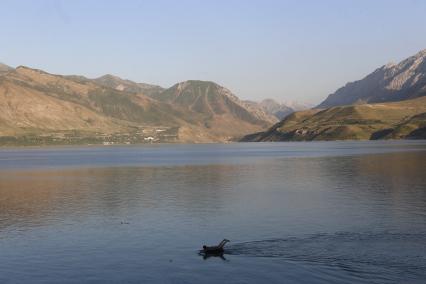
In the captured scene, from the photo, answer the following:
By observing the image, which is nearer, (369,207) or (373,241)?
(373,241)

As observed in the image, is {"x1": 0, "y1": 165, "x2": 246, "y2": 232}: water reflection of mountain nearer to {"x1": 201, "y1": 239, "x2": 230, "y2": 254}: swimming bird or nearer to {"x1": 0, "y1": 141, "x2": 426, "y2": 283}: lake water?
{"x1": 0, "y1": 141, "x2": 426, "y2": 283}: lake water

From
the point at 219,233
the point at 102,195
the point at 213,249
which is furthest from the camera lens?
the point at 102,195

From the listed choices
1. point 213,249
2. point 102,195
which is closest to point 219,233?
point 213,249

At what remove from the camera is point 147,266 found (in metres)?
58.9

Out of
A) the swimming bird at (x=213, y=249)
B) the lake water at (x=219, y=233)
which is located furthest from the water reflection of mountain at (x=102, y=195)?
the swimming bird at (x=213, y=249)

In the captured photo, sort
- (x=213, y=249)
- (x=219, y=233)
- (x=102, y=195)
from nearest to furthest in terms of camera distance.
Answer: (x=213, y=249) < (x=219, y=233) < (x=102, y=195)

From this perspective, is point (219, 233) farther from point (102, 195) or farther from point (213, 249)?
point (102, 195)

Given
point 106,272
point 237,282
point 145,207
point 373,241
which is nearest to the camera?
point 237,282

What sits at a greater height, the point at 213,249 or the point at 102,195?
the point at 102,195

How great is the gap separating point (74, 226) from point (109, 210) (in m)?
16.2

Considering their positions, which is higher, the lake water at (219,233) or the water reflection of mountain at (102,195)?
the water reflection of mountain at (102,195)

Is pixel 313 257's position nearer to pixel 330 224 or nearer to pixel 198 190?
pixel 330 224

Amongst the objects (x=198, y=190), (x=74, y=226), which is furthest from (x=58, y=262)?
(x=198, y=190)

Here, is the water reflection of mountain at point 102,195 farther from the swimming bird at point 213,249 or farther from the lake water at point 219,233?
the swimming bird at point 213,249
